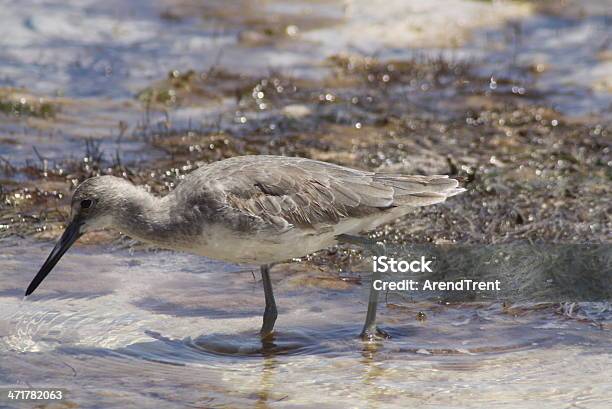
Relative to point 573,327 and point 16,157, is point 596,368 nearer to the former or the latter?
point 573,327

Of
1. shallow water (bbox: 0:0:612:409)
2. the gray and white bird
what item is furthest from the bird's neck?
shallow water (bbox: 0:0:612:409)

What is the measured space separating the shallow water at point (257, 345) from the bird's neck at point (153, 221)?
1.90 ft

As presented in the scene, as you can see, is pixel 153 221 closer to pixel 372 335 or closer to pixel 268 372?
pixel 268 372

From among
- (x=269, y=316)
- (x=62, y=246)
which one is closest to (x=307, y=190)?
(x=269, y=316)

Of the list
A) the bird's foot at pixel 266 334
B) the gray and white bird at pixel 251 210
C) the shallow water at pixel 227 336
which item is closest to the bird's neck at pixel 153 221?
the gray and white bird at pixel 251 210

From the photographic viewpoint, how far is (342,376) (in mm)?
6715

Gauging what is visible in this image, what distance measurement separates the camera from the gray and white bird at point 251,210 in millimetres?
7055

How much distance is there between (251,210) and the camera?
23.3ft

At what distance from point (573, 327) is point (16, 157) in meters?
5.23

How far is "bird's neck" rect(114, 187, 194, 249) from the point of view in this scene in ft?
23.1

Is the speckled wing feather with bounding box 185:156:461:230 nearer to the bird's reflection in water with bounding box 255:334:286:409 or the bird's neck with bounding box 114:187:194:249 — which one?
the bird's neck with bounding box 114:187:194:249

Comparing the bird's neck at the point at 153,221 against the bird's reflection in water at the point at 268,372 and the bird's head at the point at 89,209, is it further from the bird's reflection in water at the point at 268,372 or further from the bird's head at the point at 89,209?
the bird's reflection in water at the point at 268,372

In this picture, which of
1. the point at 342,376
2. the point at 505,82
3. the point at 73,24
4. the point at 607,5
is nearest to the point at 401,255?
the point at 342,376

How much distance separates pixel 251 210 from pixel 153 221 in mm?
580
